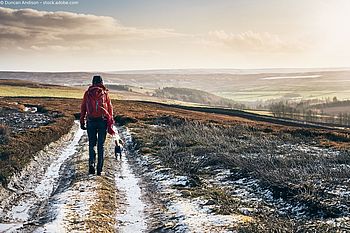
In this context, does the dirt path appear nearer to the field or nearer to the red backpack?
the field

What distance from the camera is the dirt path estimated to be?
7836 millimetres

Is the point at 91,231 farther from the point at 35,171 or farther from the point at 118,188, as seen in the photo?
the point at 35,171

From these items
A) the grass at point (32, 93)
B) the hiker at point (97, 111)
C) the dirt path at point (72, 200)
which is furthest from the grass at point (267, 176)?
the grass at point (32, 93)

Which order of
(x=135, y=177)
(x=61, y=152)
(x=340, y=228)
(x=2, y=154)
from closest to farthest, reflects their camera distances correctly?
(x=340, y=228), (x=135, y=177), (x=2, y=154), (x=61, y=152)

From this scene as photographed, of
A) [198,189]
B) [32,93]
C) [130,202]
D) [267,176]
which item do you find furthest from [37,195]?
[32,93]

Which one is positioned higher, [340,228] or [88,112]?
[88,112]

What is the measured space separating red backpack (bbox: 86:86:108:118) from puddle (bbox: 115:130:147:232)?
2264 mm

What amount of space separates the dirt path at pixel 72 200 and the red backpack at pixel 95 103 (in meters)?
2.05

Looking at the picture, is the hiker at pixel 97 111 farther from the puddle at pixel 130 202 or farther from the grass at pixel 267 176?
the grass at pixel 267 176

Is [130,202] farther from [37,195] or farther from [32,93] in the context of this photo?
[32,93]

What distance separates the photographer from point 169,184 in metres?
11.6

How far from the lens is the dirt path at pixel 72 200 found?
784cm

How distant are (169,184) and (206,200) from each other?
2.15m

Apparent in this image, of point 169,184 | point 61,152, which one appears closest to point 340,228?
point 169,184
